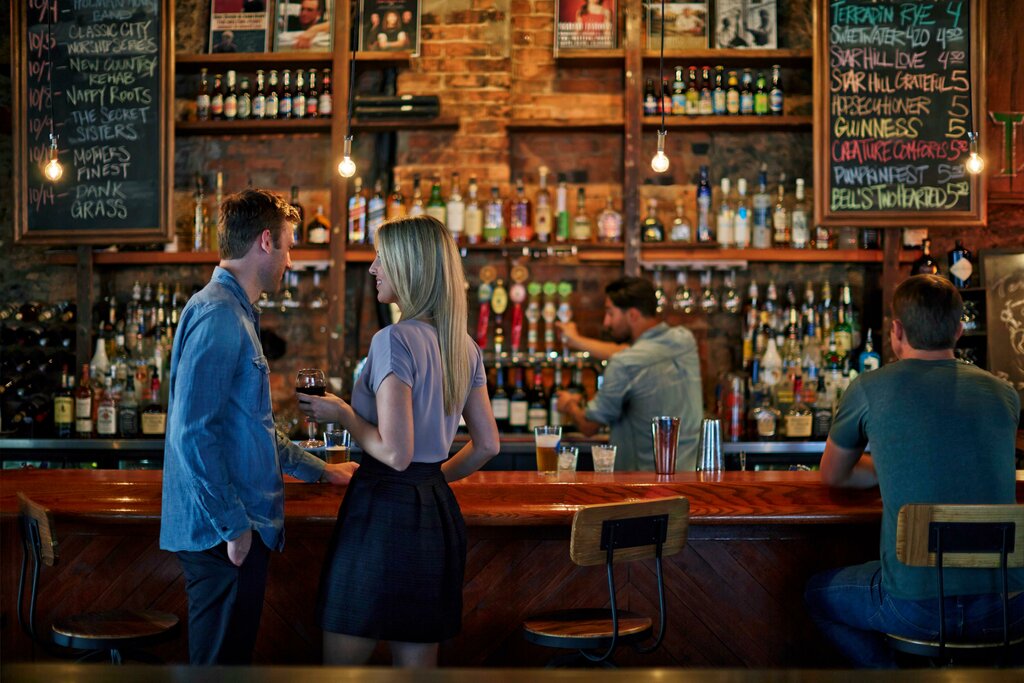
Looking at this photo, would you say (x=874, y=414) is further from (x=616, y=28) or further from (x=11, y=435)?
(x=11, y=435)

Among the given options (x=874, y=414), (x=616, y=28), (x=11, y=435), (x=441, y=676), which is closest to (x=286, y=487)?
(x=874, y=414)

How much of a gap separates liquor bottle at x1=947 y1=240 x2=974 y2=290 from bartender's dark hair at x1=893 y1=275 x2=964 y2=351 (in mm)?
3105

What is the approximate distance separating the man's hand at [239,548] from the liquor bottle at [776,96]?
4.09 metres

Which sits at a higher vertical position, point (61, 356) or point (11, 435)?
point (61, 356)

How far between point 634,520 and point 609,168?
3523mm

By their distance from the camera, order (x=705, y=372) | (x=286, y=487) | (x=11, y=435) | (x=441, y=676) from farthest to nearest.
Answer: (x=705, y=372) → (x=11, y=435) → (x=286, y=487) → (x=441, y=676)

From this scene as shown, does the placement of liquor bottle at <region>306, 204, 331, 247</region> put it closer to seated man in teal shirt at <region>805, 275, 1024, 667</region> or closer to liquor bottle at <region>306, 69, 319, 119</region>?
liquor bottle at <region>306, 69, 319, 119</region>

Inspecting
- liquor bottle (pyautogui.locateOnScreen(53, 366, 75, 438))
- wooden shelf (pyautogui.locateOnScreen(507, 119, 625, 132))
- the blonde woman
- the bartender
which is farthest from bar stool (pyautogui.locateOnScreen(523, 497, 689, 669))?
liquor bottle (pyautogui.locateOnScreen(53, 366, 75, 438))

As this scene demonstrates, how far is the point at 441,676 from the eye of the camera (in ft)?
2.51

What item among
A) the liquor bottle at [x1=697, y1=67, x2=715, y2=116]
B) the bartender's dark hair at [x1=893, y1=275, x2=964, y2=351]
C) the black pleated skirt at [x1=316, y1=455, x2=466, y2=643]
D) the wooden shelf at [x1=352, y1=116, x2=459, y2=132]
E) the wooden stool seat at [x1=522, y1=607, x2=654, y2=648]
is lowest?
the wooden stool seat at [x1=522, y1=607, x2=654, y2=648]

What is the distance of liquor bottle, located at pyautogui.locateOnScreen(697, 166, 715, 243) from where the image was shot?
17.2 ft

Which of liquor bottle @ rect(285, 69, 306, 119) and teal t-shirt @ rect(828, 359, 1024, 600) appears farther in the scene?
liquor bottle @ rect(285, 69, 306, 119)

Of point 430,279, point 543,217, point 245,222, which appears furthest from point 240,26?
point 430,279

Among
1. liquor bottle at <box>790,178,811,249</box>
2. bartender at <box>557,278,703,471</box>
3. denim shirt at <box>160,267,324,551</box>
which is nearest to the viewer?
denim shirt at <box>160,267,324,551</box>
